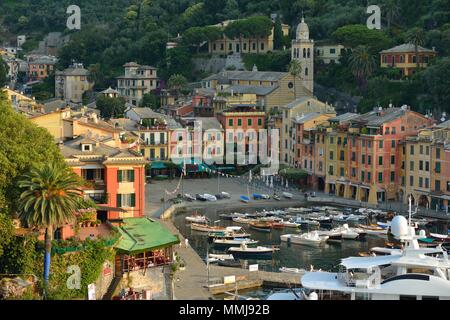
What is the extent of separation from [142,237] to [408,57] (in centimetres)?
6383

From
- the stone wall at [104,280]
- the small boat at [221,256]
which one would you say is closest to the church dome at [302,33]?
the small boat at [221,256]

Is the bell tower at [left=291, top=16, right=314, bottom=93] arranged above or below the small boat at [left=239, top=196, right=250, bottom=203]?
above

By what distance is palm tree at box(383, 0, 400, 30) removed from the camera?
124m

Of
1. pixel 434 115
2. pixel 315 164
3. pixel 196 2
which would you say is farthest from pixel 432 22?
pixel 196 2

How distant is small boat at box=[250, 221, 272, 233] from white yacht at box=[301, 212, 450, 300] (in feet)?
114

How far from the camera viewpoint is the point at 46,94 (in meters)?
136

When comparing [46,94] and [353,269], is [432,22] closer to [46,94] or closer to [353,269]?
[46,94]

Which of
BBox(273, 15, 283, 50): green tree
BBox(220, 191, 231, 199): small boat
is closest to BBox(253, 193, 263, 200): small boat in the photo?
BBox(220, 191, 231, 199): small boat

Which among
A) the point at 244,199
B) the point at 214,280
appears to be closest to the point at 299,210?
the point at 244,199

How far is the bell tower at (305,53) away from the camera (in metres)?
119

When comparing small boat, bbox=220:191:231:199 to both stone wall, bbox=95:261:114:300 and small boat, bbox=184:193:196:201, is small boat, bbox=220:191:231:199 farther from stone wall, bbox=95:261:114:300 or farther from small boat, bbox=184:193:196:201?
stone wall, bbox=95:261:114:300

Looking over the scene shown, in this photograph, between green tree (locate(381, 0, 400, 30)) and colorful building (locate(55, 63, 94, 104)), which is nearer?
green tree (locate(381, 0, 400, 30))

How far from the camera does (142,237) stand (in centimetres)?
5159

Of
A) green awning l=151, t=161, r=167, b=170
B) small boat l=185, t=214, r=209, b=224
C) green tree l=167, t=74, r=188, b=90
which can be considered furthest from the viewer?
green tree l=167, t=74, r=188, b=90
